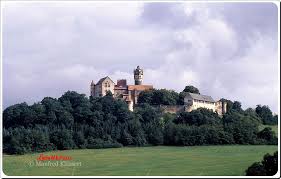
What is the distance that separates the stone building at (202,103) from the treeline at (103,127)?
4.72m

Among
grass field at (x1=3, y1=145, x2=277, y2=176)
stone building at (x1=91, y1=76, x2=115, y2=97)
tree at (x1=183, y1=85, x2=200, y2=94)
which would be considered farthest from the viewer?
stone building at (x1=91, y1=76, x2=115, y2=97)

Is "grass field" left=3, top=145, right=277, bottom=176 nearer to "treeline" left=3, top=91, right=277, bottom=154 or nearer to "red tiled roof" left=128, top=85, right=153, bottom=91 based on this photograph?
"treeline" left=3, top=91, right=277, bottom=154

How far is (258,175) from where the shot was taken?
14453 millimetres

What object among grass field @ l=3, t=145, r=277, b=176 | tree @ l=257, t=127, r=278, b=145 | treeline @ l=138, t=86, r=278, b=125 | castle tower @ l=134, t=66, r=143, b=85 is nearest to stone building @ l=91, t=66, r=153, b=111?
castle tower @ l=134, t=66, r=143, b=85

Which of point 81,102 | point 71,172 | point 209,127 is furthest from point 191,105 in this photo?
point 71,172

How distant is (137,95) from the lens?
50.5 m

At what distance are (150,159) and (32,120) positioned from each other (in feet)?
49.2

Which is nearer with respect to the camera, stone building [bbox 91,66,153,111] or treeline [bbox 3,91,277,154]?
treeline [bbox 3,91,277,154]

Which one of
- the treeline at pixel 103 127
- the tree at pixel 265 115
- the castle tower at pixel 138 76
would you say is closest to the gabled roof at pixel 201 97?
the tree at pixel 265 115

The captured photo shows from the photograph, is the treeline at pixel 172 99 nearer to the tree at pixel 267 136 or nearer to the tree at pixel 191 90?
the tree at pixel 191 90

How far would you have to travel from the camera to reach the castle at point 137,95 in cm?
4759

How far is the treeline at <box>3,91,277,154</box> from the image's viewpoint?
93.8 feet

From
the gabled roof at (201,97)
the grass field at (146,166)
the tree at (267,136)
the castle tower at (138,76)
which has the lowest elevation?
the grass field at (146,166)

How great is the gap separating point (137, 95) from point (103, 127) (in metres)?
16.6
